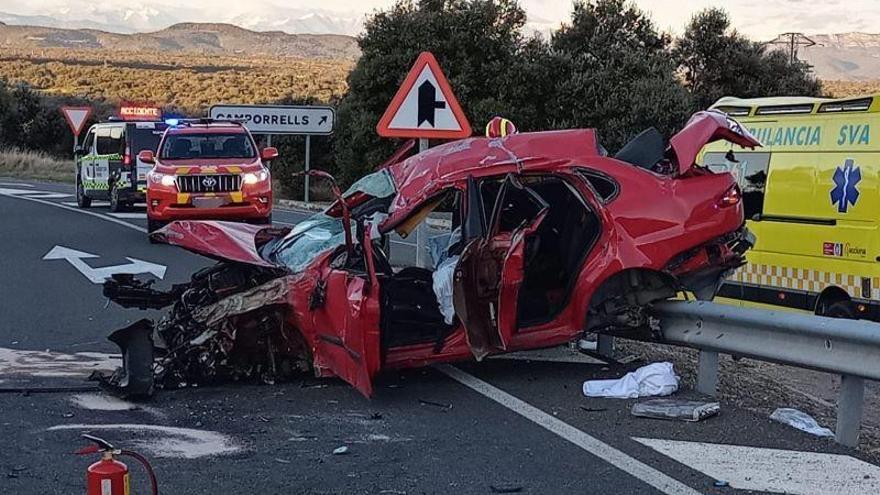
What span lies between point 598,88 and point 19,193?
14291 millimetres

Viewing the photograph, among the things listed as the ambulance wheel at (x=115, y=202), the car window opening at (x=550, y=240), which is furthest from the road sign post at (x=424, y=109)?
the ambulance wheel at (x=115, y=202)

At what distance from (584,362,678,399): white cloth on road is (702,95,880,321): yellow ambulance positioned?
2458 millimetres

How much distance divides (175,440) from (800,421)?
11.4ft

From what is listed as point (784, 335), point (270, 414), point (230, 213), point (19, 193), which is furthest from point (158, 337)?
point (19, 193)

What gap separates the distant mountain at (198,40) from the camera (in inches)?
5896

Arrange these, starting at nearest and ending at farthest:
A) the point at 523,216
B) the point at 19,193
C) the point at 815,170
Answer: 1. the point at 523,216
2. the point at 815,170
3. the point at 19,193

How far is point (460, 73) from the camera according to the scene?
2362cm

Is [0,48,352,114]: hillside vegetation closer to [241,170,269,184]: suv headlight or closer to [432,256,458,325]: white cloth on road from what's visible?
[241,170,269,184]: suv headlight

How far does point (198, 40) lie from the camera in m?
170

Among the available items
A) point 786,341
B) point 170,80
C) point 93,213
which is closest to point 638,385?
point 786,341

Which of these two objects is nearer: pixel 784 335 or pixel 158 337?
pixel 784 335

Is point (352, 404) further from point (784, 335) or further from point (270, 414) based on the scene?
point (784, 335)

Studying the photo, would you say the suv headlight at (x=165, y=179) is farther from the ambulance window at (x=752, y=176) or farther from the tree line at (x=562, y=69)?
the ambulance window at (x=752, y=176)

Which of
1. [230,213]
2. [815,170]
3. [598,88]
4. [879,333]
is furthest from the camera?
[598,88]
